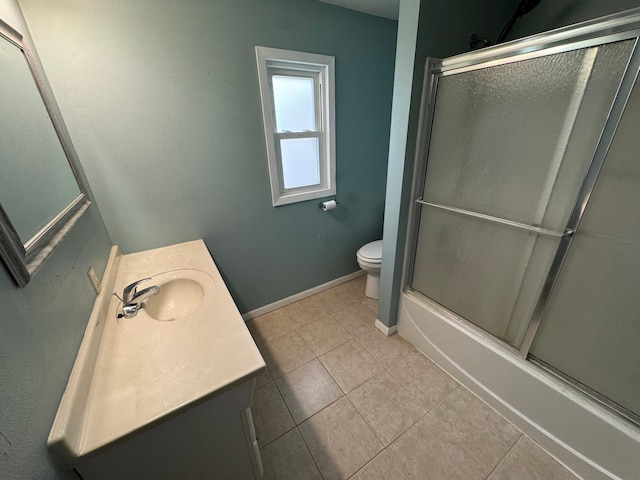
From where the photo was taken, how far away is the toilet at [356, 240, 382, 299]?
208 centimetres

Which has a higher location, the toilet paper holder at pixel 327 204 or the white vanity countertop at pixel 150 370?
the toilet paper holder at pixel 327 204

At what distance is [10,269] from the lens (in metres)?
0.54

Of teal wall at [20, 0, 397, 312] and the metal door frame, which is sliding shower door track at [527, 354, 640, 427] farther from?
teal wall at [20, 0, 397, 312]

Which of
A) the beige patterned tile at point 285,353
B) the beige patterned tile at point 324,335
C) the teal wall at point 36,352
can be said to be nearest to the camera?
the teal wall at point 36,352

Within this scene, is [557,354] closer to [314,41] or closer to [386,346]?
[386,346]

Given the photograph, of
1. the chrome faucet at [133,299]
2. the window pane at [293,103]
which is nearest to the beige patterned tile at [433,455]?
the chrome faucet at [133,299]

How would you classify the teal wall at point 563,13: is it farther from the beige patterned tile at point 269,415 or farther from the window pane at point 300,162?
the beige patterned tile at point 269,415

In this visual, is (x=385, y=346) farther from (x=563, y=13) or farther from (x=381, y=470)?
(x=563, y=13)

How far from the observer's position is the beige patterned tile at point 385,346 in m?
1.71

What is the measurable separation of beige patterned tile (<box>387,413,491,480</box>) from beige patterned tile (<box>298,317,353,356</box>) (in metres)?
0.68

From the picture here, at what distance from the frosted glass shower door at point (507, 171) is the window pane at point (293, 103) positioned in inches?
36.8

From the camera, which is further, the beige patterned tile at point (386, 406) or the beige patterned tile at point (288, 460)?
the beige patterned tile at point (386, 406)

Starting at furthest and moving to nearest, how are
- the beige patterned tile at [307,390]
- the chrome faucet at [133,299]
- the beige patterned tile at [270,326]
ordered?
the beige patterned tile at [270,326] → the beige patterned tile at [307,390] → the chrome faucet at [133,299]

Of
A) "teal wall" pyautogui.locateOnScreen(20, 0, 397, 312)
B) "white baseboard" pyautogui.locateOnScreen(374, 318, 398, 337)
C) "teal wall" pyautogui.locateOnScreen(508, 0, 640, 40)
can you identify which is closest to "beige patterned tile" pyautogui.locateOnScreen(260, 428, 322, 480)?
"white baseboard" pyautogui.locateOnScreen(374, 318, 398, 337)
